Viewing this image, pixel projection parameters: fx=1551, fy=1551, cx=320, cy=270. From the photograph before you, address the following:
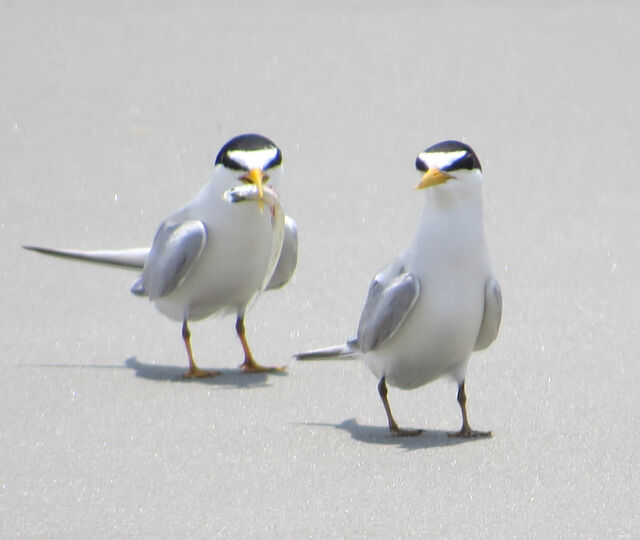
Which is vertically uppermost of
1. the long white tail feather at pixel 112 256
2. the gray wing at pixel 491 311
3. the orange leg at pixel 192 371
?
the gray wing at pixel 491 311

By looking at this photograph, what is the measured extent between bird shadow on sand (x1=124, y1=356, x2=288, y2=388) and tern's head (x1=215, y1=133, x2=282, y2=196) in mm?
713

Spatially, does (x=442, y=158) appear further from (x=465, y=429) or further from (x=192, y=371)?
(x=192, y=371)

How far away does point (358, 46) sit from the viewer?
32.9 feet

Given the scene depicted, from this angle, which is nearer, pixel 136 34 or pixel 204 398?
pixel 204 398

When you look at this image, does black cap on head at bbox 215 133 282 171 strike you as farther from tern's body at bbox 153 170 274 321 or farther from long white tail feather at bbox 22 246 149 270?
long white tail feather at bbox 22 246 149 270

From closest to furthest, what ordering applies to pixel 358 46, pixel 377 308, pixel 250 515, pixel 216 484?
pixel 250 515 → pixel 216 484 → pixel 377 308 → pixel 358 46

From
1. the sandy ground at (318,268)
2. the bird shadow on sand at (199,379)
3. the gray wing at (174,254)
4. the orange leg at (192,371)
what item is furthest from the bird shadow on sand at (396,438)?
the gray wing at (174,254)

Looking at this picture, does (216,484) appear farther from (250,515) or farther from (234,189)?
(234,189)

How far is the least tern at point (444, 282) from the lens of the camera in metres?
4.76

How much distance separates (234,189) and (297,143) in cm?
315

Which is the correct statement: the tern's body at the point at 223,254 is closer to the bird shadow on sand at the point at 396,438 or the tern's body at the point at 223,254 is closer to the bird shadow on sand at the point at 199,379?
the bird shadow on sand at the point at 199,379

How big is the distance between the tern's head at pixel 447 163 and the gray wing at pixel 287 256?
132cm

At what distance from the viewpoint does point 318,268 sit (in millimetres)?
6938

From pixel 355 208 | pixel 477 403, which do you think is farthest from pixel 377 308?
pixel 355 208
